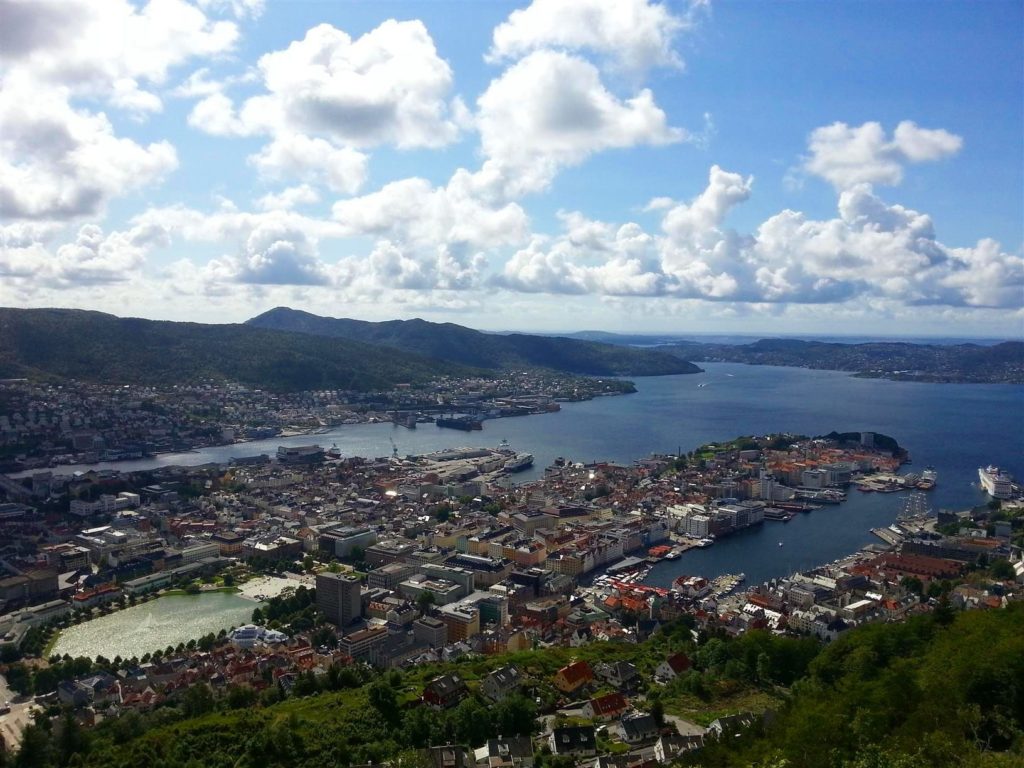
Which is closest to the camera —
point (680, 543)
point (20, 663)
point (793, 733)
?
point (793, 733)

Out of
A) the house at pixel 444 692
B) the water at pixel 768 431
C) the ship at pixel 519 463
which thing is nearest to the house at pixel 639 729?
the house at pixel 444 692

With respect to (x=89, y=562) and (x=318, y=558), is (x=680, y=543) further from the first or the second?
(x=89, y=562)

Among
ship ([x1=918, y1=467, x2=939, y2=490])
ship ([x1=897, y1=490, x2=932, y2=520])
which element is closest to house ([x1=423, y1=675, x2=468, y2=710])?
ship ([x1=897, y1=490, x2=932, y2=520])

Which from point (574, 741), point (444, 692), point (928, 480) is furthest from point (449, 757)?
point (928, 480)

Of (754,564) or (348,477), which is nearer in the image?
(754,564)

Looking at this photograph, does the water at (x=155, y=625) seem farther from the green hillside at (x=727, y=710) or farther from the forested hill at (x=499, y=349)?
the forested hill at (x=499, y=349)

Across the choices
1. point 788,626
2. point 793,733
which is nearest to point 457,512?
point 788,626

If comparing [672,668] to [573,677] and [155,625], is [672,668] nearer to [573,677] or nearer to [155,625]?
[573,677]
